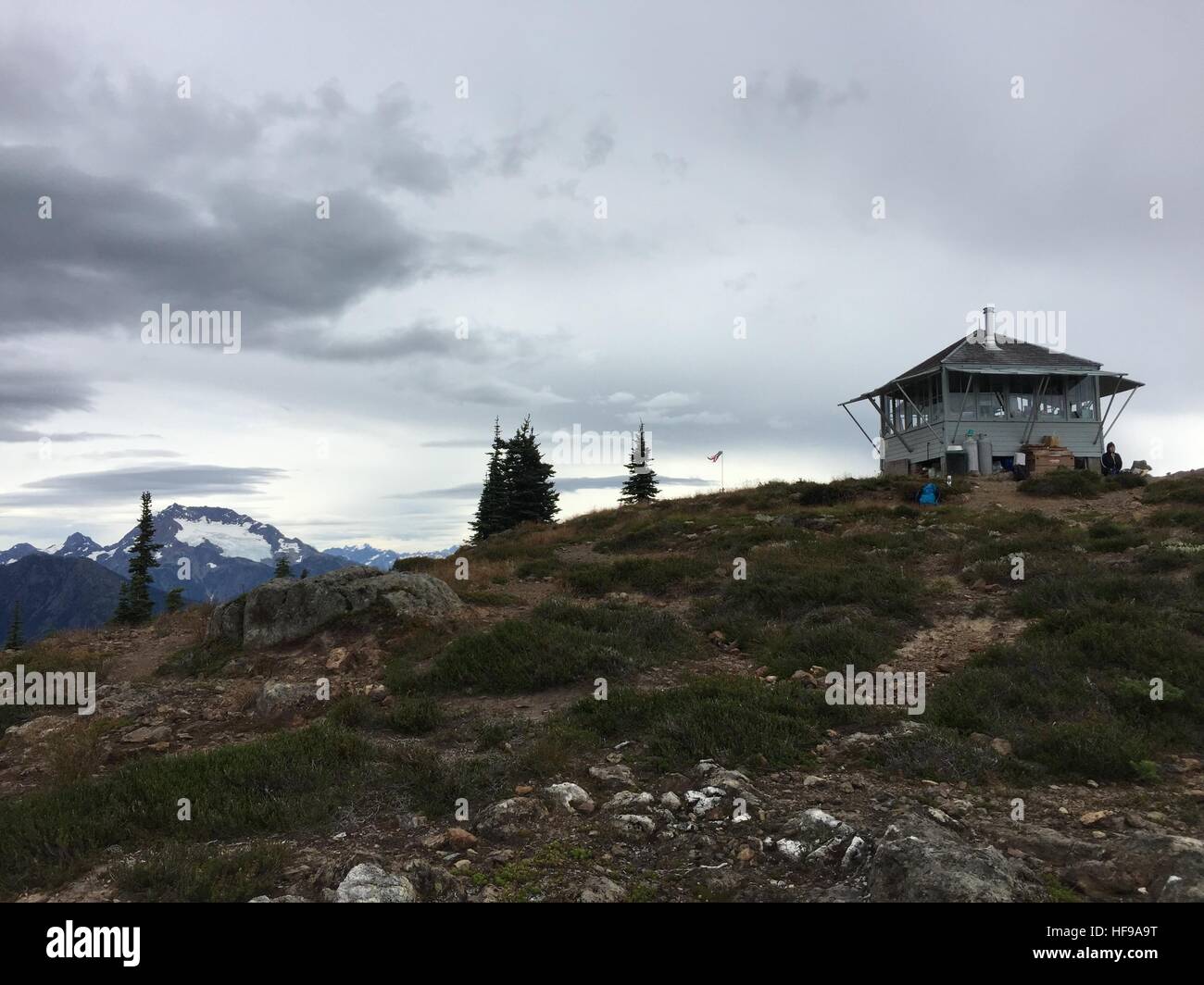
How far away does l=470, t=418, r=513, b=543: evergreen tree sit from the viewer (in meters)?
39.7

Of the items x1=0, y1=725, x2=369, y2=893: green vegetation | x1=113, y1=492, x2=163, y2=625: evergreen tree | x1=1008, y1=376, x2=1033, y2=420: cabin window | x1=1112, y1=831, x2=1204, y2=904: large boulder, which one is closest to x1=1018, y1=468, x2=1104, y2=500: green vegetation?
x1=1008, y1=376, x2=1033, y2=420: cabin window

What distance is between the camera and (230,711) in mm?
9766

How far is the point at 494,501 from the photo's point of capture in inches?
1651

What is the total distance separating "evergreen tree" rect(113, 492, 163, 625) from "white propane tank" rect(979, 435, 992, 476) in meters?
45.5

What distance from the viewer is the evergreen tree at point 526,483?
3938cm

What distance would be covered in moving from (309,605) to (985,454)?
3172 centimetres

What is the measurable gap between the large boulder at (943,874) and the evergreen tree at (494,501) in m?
33.9

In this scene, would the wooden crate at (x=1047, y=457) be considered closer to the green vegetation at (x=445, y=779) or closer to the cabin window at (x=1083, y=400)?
the cabin window at (x=1083, y=400)

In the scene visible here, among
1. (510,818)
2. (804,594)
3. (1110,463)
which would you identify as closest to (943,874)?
(510,818)

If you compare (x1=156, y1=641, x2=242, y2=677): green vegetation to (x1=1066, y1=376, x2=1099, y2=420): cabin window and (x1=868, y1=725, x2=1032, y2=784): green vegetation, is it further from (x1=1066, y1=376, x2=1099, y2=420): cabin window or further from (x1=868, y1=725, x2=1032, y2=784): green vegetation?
(x1=1066, y1=376, x2=1099, y2=420): cabin window

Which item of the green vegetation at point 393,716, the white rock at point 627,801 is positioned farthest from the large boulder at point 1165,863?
the green vegetation at point 393,716

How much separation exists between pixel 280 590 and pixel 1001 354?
3487cm
